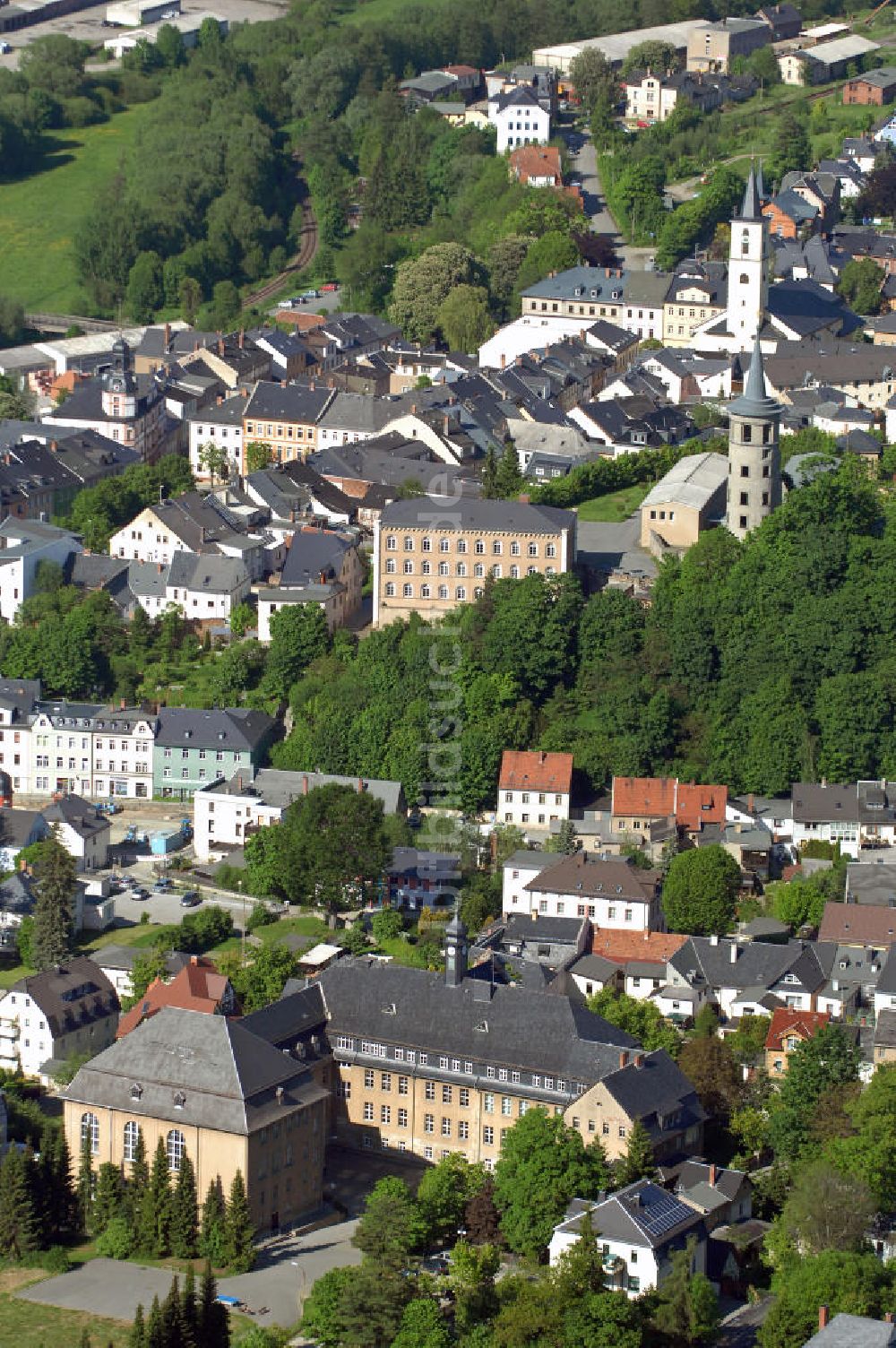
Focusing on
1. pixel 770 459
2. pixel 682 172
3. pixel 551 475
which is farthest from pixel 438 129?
pixel 770 459

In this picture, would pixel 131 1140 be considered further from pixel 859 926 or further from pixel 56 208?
pixel 56 208

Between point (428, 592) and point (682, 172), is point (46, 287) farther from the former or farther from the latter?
point (428, 592)

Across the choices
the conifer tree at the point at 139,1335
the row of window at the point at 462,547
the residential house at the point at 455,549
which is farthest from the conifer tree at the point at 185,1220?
the row of window at the point at 462,547

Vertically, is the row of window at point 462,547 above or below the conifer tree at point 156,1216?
above

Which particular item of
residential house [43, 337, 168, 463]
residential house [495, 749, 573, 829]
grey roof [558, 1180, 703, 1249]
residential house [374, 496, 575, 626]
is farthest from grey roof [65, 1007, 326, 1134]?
residential house [43, 337, 168, 463]

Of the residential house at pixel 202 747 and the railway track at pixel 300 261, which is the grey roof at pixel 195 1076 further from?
the railway track at pixel 300 261

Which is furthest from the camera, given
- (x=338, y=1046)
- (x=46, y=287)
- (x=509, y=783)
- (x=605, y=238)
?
(x=46, y=287)
